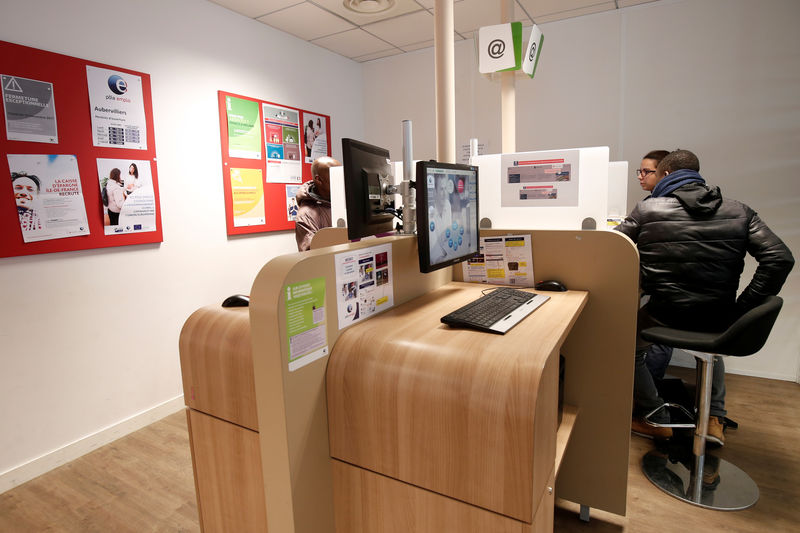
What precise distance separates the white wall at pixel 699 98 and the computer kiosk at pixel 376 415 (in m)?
2.64

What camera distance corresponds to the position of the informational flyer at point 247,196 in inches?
132

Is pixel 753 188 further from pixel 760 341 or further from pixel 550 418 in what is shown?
pixel 550 418

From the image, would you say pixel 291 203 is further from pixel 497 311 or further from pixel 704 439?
pixel 704 439

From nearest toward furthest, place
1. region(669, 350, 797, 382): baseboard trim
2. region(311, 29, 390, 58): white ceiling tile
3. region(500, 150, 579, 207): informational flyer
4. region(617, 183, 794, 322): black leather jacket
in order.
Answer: region(500, 150, 579, 207): informational flyer, region(617, 183, 794, 322): black leather jacket, region(669, 350, 797, 382): baseboard trim, region(311, 29, 390, 58): white ceiling tile

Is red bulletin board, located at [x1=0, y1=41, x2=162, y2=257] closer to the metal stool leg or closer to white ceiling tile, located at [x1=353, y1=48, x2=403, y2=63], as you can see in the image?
white ceiling tile, located at [x1=353, y1=48, x2=403, y2=63]

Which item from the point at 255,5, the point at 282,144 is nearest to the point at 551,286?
the point at 282,144

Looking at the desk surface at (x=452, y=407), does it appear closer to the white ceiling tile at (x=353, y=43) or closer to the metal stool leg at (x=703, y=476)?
the metal stool leg at (x=703, y=476)

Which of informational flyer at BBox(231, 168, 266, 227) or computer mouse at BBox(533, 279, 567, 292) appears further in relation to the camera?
informational flyer at BBox(231, 168, 266, 227)

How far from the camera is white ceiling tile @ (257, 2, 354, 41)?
3.35m

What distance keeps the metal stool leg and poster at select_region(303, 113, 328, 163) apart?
10.7 feet

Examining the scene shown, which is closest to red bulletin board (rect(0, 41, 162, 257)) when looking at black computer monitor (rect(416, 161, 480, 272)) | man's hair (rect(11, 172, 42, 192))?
man's hair (rect(11, 172, 42, 192))

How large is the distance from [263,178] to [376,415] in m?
2.88

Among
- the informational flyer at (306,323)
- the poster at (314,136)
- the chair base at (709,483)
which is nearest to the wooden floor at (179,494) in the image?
the chair base at (709,483)

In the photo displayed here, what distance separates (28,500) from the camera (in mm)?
2145
